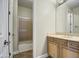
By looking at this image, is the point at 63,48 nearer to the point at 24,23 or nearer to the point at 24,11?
the point at 24,23

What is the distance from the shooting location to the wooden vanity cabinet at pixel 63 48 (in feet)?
6.47

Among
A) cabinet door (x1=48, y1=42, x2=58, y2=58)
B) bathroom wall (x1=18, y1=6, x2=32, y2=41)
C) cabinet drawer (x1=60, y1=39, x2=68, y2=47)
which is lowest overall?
cabinet door (x1=48, y1=42, x2=58, y2=58)

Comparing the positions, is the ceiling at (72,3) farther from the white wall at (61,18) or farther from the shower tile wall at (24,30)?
the shower tile wall at (24,30)

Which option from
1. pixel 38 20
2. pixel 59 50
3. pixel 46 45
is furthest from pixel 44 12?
pixel 59 50

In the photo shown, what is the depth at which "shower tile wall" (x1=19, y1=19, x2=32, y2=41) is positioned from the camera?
4.60m

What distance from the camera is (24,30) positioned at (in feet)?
15.7

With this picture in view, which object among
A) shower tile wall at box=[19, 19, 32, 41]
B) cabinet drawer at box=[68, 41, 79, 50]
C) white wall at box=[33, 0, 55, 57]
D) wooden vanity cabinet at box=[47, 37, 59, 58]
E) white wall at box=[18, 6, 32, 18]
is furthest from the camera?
white wall at box=[18, 6, 32, 18]

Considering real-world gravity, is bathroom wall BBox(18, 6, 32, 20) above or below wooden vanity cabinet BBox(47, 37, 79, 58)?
above

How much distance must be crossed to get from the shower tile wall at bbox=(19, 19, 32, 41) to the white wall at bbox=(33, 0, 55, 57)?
1796 millimetres

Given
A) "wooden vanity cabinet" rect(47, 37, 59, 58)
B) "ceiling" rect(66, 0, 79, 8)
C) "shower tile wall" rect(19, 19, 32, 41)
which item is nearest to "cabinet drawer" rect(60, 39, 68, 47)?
"wooden vanity cabinet" rect(47, 37, 59, 58)

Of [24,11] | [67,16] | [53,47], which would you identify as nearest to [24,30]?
[24,11]

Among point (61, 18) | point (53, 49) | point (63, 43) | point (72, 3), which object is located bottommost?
point (53, 49)

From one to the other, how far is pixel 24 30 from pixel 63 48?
2.92m

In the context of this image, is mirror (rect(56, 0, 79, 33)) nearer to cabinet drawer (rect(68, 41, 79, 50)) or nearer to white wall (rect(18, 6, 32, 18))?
cabinet drawer (rect(68, 41, 79, 50))
